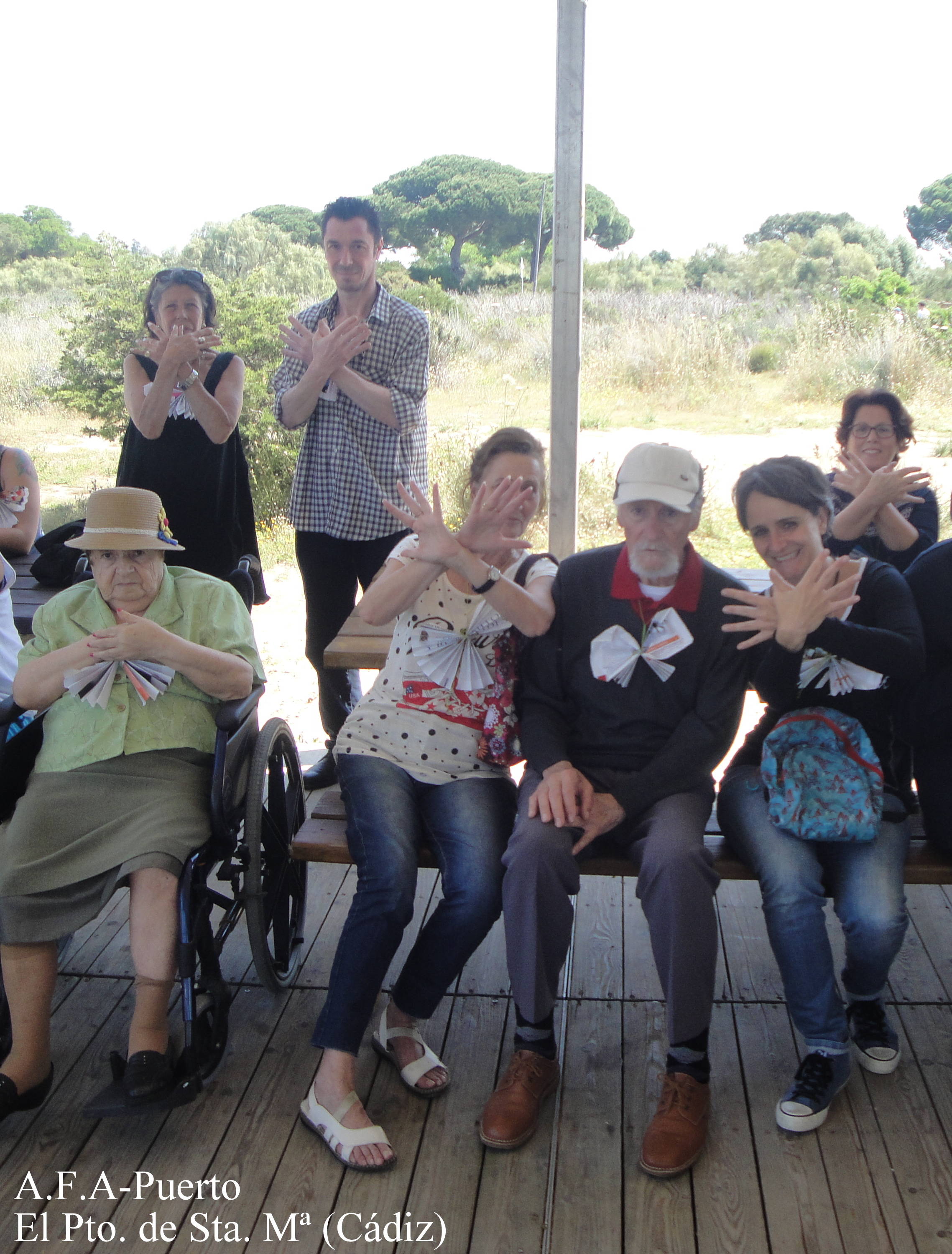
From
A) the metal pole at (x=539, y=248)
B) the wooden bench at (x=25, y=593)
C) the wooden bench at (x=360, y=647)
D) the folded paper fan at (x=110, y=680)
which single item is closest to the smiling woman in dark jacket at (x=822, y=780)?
the wooden bench at (x=360, y=647)

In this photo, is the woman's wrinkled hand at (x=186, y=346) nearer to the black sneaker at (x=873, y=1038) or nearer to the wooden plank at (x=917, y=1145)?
the black sneaker at (x=873, y=1038)

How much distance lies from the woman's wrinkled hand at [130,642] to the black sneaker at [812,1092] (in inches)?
61.3

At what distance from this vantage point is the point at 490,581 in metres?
2.01

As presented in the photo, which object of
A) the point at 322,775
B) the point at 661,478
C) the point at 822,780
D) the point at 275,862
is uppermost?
the point at 661,478

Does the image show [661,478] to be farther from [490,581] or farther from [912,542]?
[912,542]

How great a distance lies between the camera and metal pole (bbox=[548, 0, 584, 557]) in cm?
309

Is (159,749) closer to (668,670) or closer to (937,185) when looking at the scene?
(668,670)

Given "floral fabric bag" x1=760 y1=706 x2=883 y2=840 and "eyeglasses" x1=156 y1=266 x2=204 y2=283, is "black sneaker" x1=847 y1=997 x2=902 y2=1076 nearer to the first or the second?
"floral fabric bag" x1=760 y1=706 x2=883 y2=840

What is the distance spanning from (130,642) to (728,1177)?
1.56 metres

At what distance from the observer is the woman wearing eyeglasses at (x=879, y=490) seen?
239 centimetres

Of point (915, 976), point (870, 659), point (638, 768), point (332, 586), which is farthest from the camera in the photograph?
point (332, 586)

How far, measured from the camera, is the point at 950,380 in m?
7.82

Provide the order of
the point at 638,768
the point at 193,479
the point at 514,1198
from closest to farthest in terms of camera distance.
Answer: the point at 514,1198 → the point at 638,768 → the point at 193,479

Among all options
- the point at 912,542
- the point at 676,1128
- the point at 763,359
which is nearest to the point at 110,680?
the point at 676,1128
